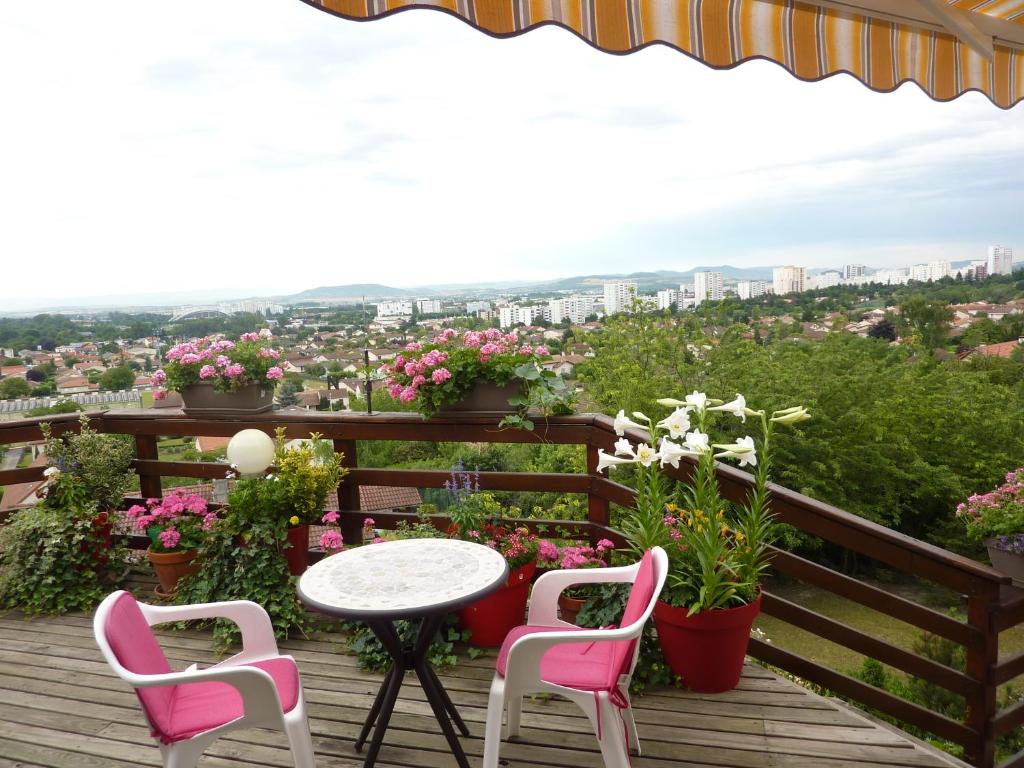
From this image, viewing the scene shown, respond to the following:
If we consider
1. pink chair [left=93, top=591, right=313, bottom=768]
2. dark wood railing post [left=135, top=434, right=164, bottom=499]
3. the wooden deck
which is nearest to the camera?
pink chair [left=93, top=591, right=313, bottom=768]

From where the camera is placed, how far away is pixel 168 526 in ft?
12.1

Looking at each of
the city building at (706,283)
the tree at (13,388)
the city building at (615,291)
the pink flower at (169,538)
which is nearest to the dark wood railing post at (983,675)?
the pink flower at (169,538)

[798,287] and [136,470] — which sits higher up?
[798,287]

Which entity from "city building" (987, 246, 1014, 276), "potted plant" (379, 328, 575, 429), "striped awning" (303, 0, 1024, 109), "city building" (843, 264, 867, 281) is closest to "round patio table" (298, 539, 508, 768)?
"potted plant" (379, 328, 575, 429)

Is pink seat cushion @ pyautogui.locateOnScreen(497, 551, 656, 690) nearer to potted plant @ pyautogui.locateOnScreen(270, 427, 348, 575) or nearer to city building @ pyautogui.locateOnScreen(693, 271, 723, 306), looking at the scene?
potted plant @ pyautogui.locateOnScreen(270, 427, 348, 575)

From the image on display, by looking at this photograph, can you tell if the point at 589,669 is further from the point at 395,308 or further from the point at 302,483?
the point at 395,308

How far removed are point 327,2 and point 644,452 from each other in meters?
1.69

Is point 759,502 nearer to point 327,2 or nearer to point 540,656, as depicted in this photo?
point 540,656

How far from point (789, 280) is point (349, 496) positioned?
1010 cm

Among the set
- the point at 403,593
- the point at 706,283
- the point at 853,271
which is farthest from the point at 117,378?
the point at 853,271

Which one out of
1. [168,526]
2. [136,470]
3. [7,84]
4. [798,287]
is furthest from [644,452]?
[798,287]

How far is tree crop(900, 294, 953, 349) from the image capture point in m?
11.7

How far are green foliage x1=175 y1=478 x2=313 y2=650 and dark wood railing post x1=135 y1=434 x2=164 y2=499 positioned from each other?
3.35 feet

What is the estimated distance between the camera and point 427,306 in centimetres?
410
